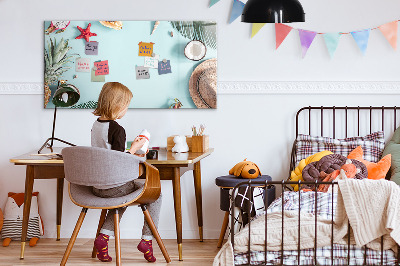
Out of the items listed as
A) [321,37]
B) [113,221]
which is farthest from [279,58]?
[113,221]

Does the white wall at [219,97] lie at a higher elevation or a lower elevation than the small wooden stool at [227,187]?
higher

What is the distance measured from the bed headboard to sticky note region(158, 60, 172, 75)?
38.3 inches

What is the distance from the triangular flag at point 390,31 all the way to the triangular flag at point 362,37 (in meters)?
0.11

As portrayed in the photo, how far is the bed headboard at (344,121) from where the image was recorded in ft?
14.5

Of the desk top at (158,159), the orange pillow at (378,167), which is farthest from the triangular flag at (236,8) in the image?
the orange pillow at (378,167)

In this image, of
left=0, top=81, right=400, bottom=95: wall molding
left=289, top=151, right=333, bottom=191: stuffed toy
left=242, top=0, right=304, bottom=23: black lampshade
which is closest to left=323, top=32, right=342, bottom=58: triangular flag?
left=0, top=81, right=400, bottom=95: wall molding

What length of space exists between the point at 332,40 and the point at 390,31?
16.0 inches

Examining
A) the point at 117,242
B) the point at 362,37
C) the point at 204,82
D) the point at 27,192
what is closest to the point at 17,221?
the point at 27,192

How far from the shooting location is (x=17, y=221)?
4352 mm

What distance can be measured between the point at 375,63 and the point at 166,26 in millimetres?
1507

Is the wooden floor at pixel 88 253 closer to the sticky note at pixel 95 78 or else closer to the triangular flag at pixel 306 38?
the sticky note at pixel 95 78

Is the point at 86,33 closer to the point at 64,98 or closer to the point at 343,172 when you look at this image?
the point at 64,98

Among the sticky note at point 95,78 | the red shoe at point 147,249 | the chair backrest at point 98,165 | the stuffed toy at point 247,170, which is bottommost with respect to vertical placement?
the red shoe at point 147,249

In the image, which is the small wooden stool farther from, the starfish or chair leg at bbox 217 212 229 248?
the starfish
